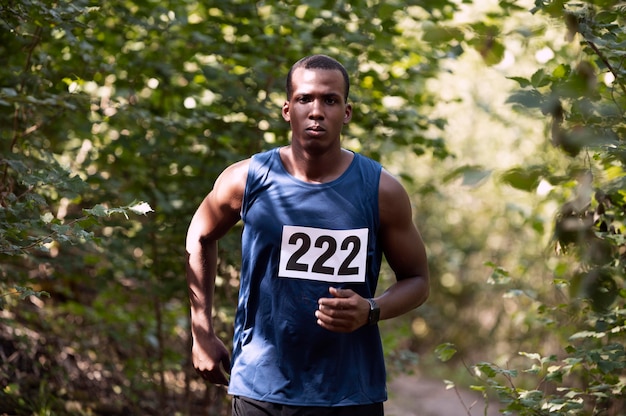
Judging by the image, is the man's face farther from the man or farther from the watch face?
the watch face

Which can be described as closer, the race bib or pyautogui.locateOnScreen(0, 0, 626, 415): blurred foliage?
the race bib

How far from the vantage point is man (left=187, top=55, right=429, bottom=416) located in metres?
2.68

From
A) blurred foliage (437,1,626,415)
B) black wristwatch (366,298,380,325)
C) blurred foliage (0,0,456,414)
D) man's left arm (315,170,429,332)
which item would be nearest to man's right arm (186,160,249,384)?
man's left arm (315,170,429,332)

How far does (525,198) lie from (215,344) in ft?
24.1

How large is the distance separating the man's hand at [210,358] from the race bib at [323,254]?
0.42 metres

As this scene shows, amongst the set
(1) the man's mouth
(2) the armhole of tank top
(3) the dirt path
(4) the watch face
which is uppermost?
(1) the man's mouth

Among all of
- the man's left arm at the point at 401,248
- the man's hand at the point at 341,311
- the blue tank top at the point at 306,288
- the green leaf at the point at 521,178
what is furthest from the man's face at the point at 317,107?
the green leaf at the point at 521,178

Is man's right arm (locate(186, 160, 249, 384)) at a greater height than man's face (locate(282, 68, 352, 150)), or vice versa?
man's face (locate(282, 68, 352, 150))

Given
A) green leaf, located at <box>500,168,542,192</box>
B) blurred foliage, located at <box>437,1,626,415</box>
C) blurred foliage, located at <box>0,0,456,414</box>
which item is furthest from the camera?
blurred foliage, located at <box>0,0,456,414</box>

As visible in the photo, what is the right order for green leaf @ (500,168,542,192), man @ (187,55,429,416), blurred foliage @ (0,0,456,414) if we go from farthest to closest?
blurred foliage @ (0,0,456,414), man @ (187,55,429,416), green leaf @ (500,168,542,192)

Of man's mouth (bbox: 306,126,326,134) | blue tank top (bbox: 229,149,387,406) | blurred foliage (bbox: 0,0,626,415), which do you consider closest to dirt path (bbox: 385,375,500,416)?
blurred foliage (bbox: 0,0,626,415)

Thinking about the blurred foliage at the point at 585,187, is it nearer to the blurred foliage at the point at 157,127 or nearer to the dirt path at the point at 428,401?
the blurred foliage at the point at 157,127

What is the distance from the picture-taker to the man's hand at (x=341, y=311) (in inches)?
97.2

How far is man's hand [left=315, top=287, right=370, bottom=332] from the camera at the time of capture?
97.2 inches
